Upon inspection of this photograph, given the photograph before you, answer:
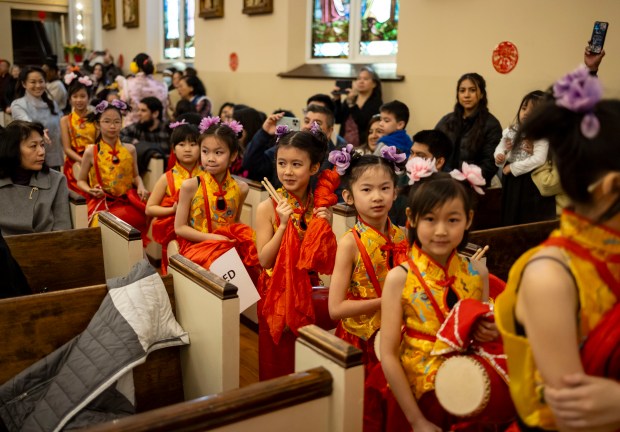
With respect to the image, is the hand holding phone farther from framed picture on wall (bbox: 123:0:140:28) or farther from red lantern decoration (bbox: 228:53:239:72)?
framed picture on wall (bbox: 123:0:140:28)

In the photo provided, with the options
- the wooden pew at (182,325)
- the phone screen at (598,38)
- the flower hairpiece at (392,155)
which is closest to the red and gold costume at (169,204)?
the wooden pew at (182,325)

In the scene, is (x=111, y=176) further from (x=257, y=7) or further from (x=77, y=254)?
(x=257, y=7)

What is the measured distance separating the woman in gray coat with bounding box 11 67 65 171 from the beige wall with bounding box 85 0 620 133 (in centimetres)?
271

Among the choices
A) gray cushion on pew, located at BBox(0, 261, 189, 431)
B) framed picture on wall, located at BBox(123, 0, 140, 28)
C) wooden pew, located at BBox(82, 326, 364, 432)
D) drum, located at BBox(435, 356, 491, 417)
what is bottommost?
gray cushion on pew, located at BBox(0, 261, 189, 431)

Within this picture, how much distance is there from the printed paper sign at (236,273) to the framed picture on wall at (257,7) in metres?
5.51

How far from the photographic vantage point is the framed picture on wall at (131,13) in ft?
36.6

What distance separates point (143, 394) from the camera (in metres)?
2.27

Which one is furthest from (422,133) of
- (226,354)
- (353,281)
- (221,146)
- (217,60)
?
(217,60)

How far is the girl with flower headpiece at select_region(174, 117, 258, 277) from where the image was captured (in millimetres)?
3158

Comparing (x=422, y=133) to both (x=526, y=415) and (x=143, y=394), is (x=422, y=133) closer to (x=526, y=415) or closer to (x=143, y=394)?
(x=143, y=394)

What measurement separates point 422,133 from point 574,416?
2595 millimetres

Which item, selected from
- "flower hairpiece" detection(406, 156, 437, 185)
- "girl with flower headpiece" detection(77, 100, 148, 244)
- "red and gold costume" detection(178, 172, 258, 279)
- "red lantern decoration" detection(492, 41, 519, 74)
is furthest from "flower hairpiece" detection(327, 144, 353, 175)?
"red lantern decoration" detection(492, 41, 519, 74)

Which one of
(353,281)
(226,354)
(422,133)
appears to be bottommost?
(226,354)

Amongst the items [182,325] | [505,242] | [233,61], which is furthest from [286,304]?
[233,61]
